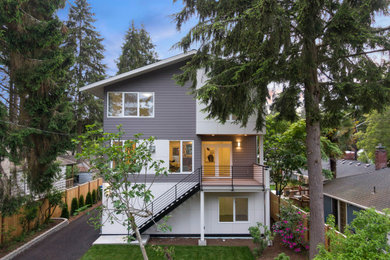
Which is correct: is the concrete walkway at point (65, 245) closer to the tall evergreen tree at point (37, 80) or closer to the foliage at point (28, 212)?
the foliage at point (28, 212)

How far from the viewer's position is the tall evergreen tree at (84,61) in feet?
64.0

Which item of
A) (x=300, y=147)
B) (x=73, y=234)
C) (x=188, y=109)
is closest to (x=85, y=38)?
(x=188, y=109)

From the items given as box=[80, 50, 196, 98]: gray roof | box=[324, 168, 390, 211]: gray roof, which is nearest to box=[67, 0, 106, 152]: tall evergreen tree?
box=[80, 50, 196, 98]: gray roof

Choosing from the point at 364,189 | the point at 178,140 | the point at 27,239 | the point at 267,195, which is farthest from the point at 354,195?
the point at 27,239

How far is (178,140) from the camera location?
9.94 meters

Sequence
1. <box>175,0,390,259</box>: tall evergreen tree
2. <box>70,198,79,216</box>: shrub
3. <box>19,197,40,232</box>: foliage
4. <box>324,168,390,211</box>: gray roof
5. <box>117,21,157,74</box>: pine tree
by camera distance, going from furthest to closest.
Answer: <box>117,21,157,74</box>: pine tree < <box>70,198,79,216</box>: shrub < <box>19,197,40,232</box>: foliage < <box>324,168,390,211</box>: gray roof < <box>175,0,390,259</box>: tall evergreen tree

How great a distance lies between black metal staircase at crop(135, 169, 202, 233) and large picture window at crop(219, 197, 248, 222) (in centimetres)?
166

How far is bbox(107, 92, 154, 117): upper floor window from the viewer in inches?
389

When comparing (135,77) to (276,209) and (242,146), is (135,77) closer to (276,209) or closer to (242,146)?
(242,146)

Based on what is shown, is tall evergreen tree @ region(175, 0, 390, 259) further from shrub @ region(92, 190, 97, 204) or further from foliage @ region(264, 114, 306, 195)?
shrub @ region(92, 190, 97, 204)

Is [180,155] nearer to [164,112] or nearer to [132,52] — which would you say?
[164,112]

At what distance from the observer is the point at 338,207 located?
10.5 meters

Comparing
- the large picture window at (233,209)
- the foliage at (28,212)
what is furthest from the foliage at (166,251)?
the foliage at (28,212)

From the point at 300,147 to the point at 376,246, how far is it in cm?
829
